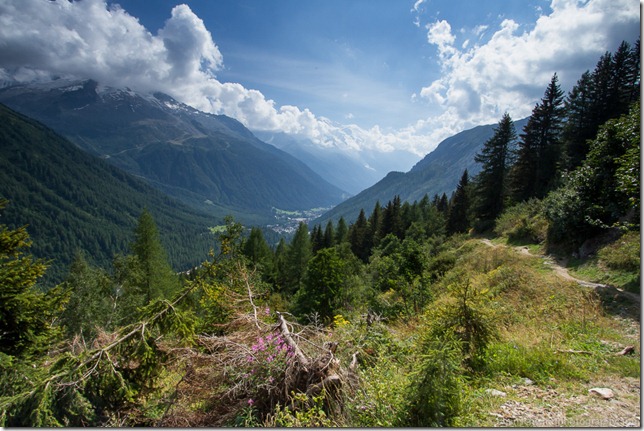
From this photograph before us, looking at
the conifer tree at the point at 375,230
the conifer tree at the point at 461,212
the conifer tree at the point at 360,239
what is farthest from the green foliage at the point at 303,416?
the conifer tree at the point at 360,239

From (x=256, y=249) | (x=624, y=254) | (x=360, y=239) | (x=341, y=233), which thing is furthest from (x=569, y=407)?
(x=341, y=233)

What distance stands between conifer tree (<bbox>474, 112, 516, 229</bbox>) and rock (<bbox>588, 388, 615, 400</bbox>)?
3067 cm

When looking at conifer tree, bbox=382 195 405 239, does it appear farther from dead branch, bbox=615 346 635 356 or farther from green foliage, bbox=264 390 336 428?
green foliage, bbox=264 390 336 428

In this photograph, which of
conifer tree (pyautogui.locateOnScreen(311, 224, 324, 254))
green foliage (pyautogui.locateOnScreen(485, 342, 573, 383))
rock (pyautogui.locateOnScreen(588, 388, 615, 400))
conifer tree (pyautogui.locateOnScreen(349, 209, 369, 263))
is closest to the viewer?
rock (pyautogui.locateOnScreen(588, 388, 615, 400))

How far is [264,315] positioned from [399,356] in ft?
10.00

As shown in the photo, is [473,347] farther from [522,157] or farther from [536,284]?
[522,157]

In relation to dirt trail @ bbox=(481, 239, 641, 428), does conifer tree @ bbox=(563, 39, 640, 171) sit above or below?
above

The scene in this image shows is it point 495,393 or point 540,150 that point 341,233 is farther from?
point 495,393

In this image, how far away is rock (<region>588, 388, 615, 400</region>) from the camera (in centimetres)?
439

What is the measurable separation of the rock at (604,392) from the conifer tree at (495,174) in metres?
30.7

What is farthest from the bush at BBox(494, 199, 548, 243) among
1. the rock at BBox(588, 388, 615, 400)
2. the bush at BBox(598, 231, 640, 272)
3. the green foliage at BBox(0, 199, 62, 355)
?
the green foliage at BBox(0, 199, 62, 355)

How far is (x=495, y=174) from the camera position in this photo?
3312cm

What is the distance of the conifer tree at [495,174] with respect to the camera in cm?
3281

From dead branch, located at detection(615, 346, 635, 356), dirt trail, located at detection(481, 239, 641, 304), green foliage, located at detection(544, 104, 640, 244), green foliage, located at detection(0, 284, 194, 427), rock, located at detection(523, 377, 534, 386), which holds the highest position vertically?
green foliage, located at detection(544, 104, 640, 244)
